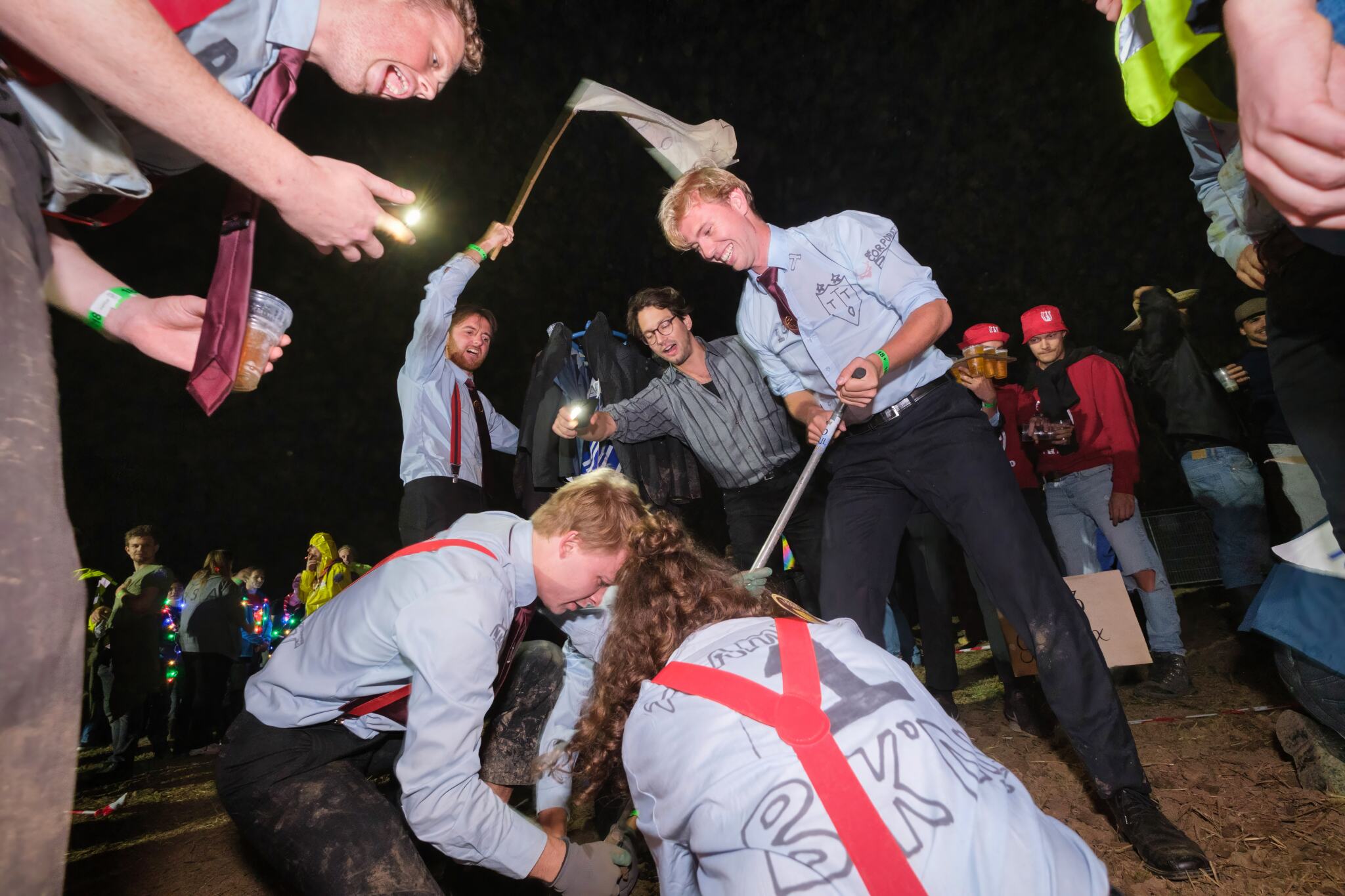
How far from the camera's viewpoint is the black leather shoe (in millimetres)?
1900

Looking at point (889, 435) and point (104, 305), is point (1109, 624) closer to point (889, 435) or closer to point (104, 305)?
point (889, 435)

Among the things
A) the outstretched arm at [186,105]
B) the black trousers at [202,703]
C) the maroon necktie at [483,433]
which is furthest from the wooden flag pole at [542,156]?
the black trousers at [202,703]

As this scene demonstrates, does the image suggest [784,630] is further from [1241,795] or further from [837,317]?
[1241,795]

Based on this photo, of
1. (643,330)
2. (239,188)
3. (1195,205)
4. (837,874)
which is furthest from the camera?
(1195,205)

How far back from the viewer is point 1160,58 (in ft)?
3.78

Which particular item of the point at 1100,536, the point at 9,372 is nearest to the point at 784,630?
the point at 9,372

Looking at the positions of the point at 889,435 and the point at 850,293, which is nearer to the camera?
the point at 889,435

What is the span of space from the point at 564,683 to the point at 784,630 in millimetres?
1721

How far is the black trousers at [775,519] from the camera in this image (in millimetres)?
3826

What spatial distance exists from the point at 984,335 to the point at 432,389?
445 cm

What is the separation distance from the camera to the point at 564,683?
2734 mm

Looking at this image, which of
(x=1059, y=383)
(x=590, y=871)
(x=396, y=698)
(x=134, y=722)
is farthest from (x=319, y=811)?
(x=134, y=722)

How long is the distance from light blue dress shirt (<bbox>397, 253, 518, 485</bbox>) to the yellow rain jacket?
5.38m

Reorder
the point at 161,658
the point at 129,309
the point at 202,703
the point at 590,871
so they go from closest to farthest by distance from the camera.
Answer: the point at 129,309
the point at 590,871
the point at 161,658
the point at 202,703
